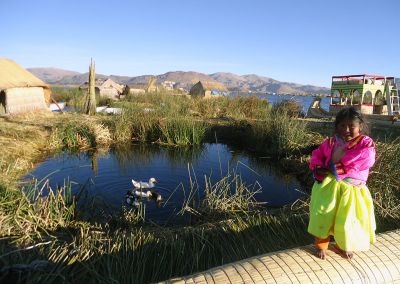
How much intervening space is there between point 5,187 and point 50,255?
4.52ft

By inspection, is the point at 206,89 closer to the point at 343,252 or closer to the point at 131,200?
the point at 131,200

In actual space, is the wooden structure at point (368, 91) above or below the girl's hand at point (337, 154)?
above

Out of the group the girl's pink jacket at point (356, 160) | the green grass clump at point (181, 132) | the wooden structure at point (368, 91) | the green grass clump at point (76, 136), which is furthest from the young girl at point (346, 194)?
the wooden structure at point (368, 91)

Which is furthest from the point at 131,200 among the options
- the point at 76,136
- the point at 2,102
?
the point at 2,102

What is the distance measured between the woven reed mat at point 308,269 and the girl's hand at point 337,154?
748 millimetres

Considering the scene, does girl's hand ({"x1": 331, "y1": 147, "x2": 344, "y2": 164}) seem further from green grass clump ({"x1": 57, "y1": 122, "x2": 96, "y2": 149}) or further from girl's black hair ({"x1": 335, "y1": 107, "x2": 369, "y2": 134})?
green grass clump ({"x1": 57, "y1": 122, "x2": 96, "y2": 149})

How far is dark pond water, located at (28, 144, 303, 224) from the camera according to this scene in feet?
18.4

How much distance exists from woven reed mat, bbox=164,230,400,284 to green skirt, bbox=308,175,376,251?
0.44 ft

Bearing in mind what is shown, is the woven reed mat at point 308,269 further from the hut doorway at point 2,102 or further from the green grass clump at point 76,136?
the hut doorway at point 2,102

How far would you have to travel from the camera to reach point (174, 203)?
222 inches

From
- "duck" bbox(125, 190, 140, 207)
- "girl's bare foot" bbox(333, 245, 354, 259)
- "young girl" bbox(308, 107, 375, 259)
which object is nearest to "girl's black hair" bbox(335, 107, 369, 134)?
"young girl" bbox(308, 107, 375, 259)

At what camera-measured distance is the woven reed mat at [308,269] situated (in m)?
2.32

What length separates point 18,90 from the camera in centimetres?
1191

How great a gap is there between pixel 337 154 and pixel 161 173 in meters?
5.15
